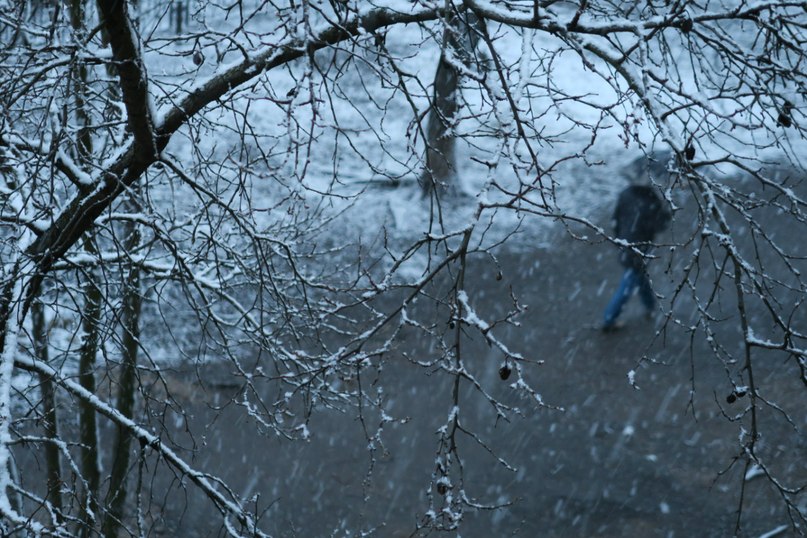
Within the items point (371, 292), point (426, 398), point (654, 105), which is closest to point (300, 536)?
point (426, 398)

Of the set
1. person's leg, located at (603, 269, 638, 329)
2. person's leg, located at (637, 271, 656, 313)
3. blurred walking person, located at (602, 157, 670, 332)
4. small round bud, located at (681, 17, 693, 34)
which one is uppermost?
blurred walking person, located at (602, 157, 670, 332)

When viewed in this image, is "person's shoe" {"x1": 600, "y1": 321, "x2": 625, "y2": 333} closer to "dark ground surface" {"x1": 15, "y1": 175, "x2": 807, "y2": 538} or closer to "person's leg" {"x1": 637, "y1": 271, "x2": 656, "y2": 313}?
"dark ground surface" {"x1": 15, "y1": 175, "x2": 807, "y2": 538}

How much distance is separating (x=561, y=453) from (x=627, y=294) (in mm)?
2662

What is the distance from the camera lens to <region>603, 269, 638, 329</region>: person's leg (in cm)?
982

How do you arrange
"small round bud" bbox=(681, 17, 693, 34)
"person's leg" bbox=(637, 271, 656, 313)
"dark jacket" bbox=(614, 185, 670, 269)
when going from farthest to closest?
"person's leg" bbox=(637, 271, 656, 313) → "dark jacket" bbox=(614, 185, 670, 269) → "small round bud" bbox=(681, 17, 693, 34)

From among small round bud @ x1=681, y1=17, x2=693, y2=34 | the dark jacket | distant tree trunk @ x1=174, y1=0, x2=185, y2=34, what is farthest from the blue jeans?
small round bud @ x1=681, y1=17, x2=693, y2=34

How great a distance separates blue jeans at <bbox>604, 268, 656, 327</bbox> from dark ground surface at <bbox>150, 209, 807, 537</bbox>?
236 mm

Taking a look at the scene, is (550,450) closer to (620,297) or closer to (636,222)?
(620,297)

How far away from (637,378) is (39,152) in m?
7.59

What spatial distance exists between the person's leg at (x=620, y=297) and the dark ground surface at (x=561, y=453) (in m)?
0.21

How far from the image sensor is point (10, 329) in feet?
12.5

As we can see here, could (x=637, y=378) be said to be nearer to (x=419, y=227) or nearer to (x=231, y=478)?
(x=231, y=478)

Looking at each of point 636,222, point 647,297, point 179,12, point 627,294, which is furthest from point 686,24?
point 647,297

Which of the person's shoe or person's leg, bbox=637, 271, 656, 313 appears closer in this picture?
person's leg, bbox=637, 271, 656, 313
